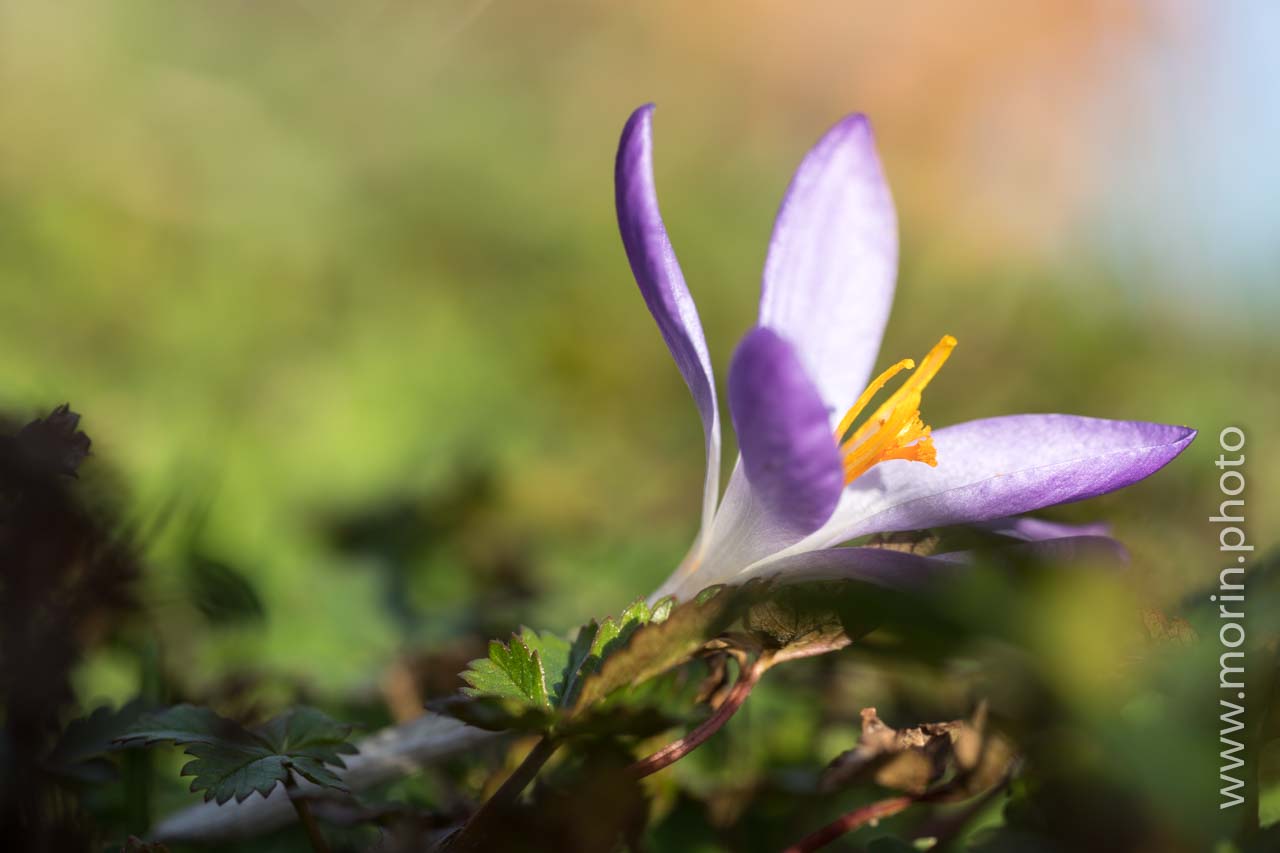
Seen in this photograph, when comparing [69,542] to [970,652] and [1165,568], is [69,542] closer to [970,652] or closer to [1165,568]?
[970,652]

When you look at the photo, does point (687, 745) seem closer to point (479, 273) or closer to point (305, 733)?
point (305, 733)

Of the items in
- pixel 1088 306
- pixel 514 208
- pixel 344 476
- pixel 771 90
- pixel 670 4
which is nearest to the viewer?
pixel 344 476

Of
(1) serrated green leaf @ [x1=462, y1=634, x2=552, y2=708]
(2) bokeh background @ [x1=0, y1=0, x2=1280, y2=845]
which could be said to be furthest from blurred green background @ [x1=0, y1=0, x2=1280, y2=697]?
(1) serrated green leaf @ [x1=462, y1=634, x2=552, y2=708]

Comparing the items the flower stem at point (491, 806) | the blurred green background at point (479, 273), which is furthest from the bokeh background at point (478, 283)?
the flower stem at point (491, 806)

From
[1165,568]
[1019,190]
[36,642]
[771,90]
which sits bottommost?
[1165,568]

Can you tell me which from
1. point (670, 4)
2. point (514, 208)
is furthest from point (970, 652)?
point (670, 4)

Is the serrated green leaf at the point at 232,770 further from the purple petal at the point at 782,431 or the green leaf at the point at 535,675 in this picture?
the purple petal at the point at 782,431
